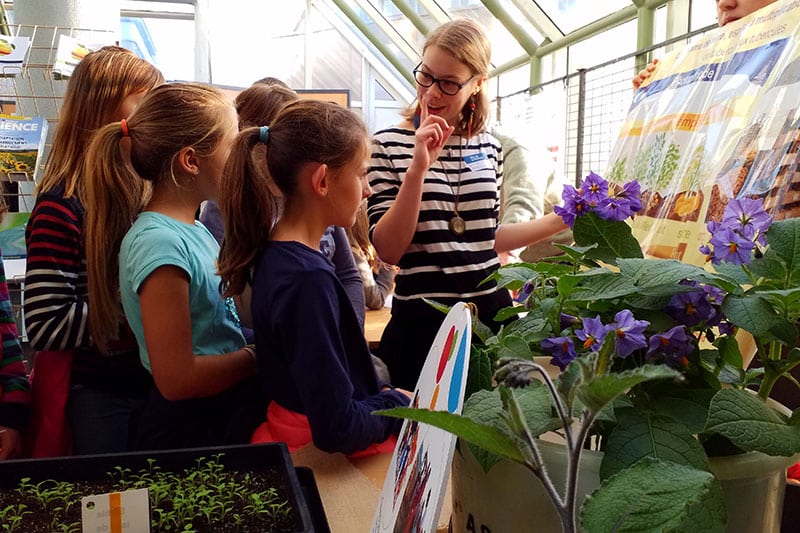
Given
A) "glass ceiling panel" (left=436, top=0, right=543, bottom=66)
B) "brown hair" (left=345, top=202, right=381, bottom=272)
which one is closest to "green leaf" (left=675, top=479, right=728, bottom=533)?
"brown hair" (left=345, top=202, right=381, bottom=272)

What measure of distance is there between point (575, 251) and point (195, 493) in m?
0.51

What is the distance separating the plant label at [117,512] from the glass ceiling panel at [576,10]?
318cm

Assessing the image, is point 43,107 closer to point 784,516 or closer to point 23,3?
point 23,3

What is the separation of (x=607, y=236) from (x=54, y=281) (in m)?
1.21

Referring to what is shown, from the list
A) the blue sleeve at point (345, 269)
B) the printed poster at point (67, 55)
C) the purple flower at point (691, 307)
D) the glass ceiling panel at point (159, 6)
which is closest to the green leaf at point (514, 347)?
the purple flower at point (691, 307)

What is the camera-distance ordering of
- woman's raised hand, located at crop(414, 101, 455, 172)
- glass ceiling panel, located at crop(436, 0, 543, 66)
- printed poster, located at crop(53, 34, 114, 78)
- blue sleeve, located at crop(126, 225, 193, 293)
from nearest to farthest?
blue sleeve, located at crop(126, 225, 193, 293), woman's raised hand, located at crop(414, 101, 455, 172), printed poster, located at crop(53, 34, 114, 78), glass ceiling panel, located at crop(436, 0, 543, 66)

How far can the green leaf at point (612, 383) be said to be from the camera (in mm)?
253

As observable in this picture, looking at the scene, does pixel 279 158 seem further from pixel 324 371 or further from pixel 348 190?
pixel 324 371

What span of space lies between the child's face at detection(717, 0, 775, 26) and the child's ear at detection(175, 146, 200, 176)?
3.84 ft

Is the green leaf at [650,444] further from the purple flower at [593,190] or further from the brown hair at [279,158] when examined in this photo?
the brown hair at [279,158]

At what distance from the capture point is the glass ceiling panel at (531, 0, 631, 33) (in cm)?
331

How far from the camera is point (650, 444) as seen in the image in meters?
0.41

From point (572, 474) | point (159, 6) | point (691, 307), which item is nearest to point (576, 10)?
point (691, 307)

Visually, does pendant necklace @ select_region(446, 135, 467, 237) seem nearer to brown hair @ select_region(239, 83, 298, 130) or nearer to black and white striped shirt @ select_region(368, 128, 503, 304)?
black and white striped shirt @ select_region(368, 128, 503, 304)
